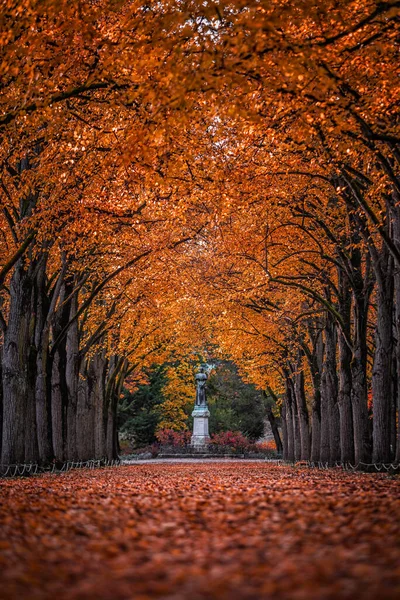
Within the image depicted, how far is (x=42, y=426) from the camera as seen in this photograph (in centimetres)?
1869

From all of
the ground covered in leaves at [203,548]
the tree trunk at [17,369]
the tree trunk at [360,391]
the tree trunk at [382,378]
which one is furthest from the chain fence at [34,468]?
the tree trunk at [382,378]

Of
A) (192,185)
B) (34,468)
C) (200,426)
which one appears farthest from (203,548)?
(200,426)

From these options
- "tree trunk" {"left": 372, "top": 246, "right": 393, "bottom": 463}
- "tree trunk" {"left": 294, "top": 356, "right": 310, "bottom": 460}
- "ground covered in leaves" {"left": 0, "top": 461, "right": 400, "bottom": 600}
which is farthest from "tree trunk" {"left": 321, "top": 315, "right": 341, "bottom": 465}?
"ground covered in leaves" {"left": 0, "top": 461, "right": 400, "bottom": 600}

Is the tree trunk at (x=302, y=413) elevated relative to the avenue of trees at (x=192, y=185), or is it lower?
lower

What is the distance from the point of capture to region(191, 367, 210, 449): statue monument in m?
49.9

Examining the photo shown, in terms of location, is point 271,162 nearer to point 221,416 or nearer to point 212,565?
point 212,565

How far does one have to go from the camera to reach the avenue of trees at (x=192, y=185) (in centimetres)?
947

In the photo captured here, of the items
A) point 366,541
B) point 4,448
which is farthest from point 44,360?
point 366,541

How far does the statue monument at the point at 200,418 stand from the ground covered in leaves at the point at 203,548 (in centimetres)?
4160

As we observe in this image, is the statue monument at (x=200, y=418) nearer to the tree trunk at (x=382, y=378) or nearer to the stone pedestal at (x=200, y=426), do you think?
the stone pedestal at (x=200, y=426)

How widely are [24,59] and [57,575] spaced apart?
8.21m

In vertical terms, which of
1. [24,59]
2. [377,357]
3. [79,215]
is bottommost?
[377,357]

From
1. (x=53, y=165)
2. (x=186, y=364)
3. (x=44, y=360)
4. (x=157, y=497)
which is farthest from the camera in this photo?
(x=186, y=364)

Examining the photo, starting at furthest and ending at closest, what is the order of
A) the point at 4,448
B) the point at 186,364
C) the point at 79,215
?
1. the point at 186,364
2. the point at 4,448
3. the point at 79,215
